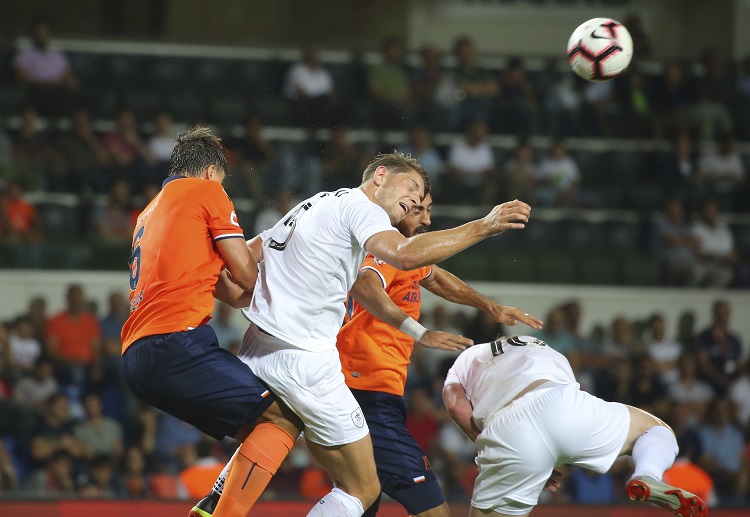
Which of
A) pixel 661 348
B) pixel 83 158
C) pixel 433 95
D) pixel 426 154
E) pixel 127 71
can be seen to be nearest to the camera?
pixel 661 348

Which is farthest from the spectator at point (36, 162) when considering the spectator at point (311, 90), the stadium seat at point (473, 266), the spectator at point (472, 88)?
the spectator at point (472, 88)

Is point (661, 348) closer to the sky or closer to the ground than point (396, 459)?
closer to the ground

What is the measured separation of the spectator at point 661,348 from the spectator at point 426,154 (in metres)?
2.75

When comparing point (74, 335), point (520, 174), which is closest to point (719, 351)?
point (520, 174)

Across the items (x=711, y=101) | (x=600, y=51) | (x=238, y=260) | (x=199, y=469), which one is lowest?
(x=199, y=469)

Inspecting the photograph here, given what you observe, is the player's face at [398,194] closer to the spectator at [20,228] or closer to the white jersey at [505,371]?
the white jersey at [505,371]

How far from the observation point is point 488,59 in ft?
46.1

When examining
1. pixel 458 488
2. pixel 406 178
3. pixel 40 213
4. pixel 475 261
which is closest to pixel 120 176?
pixel 40 213

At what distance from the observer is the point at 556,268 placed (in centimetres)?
1136

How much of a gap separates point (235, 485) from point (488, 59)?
34.3ft

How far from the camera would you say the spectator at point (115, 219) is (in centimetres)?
1077

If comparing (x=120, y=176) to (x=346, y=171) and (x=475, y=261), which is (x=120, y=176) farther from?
(x=475, y=261)

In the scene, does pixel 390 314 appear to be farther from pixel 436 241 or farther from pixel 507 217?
pixel 507 217

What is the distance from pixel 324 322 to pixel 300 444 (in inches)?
184
